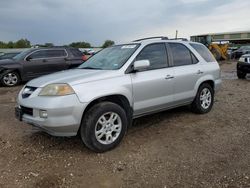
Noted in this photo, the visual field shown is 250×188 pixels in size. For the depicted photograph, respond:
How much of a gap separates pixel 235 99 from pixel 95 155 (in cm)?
523

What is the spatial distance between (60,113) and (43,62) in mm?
8882

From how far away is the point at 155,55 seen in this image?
5.35 meters

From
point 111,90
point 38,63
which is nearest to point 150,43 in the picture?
point 111,90

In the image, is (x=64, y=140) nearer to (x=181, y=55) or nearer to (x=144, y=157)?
(x=144, y=157)

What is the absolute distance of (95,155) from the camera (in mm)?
4277

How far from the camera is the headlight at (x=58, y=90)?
405 cm

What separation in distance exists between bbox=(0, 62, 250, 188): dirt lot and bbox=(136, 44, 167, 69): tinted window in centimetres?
121

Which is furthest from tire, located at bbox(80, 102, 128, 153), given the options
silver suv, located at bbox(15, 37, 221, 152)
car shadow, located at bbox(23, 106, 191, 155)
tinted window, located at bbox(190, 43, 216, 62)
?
tinted window, located at bbox(190, 43, 216, 62)

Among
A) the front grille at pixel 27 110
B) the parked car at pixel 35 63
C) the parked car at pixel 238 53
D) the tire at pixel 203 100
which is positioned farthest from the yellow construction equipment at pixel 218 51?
the front grille at pixel 27 110

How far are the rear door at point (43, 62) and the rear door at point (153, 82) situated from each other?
310 inches

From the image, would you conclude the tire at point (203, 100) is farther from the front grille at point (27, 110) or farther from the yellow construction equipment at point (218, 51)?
the yellow construction equipment at point (218, 51)

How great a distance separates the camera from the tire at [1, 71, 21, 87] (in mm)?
11780

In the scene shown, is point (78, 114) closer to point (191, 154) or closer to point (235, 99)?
point (191, 154)

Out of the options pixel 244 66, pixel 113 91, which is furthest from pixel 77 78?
pixel 244 66
